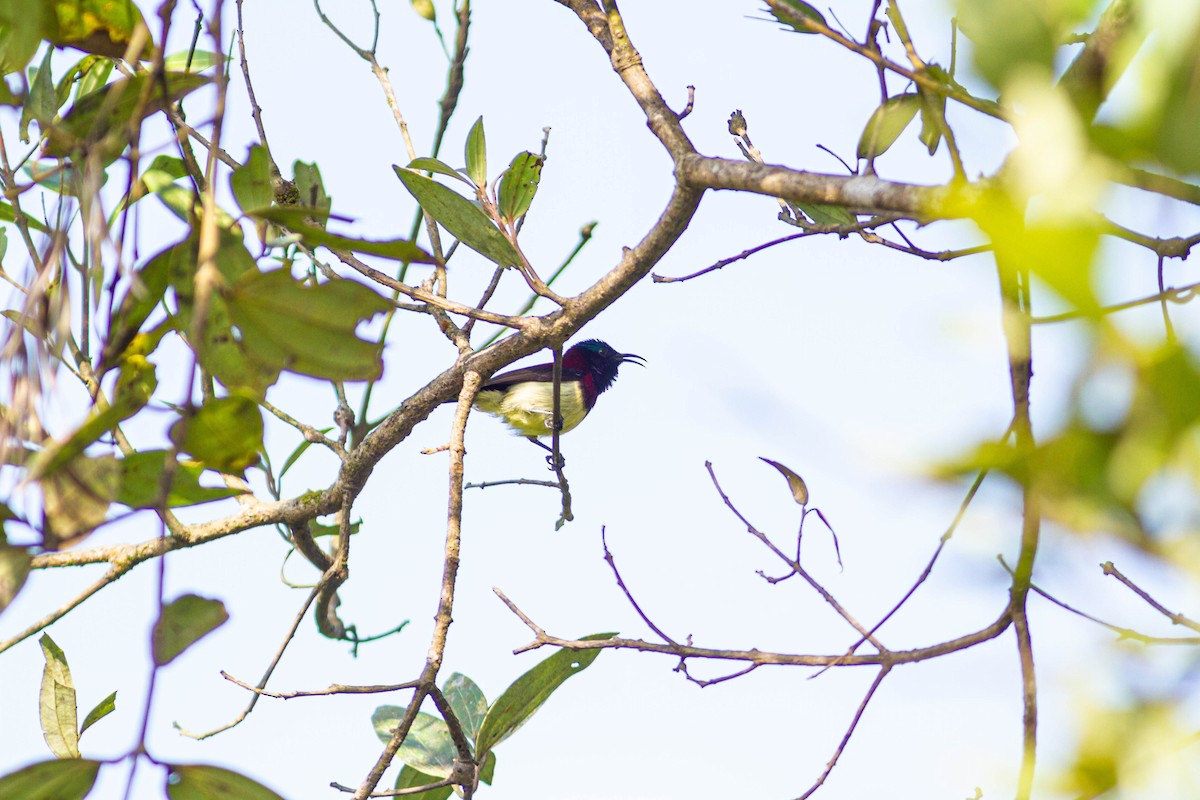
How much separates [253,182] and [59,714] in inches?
34.4

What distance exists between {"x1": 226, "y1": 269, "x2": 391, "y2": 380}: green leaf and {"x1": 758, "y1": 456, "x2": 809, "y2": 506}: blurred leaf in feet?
3.11

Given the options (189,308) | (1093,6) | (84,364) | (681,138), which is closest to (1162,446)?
(1093,6)

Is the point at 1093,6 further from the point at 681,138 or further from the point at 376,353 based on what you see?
the point at 681,138

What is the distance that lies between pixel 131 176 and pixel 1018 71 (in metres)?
0.78

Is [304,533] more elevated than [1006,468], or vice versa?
[304,533]

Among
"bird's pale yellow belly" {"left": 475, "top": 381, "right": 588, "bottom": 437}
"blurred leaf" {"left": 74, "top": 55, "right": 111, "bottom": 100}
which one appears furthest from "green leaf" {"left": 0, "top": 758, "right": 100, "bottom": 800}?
"bird's pale yellow belly" {"left": 475, "top": 381, "right": 588, "bottom": 437}

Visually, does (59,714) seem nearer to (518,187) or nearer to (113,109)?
(113,109)

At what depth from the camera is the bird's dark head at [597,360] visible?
22.0 ft

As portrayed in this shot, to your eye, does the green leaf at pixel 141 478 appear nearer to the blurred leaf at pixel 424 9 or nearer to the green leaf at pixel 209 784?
the green leaf at pixel 209 784

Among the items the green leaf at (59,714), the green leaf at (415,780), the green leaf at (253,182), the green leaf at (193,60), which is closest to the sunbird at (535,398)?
the green leaf at (193,60)


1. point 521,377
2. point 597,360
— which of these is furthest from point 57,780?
point 597,360

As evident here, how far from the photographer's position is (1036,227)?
36cm

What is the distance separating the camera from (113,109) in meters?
1.07

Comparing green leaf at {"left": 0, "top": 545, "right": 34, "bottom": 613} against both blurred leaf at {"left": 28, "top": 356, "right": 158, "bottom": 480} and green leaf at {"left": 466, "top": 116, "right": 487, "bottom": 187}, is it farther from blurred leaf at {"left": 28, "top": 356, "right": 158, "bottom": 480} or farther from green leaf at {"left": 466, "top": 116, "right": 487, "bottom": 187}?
green leaf at {"left": 466, "top": 116, "right": 487, "bottom": 187}
